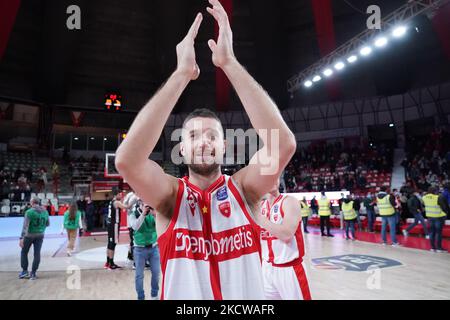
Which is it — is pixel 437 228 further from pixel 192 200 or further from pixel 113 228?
pixel 192 200

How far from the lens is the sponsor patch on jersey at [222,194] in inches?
65.7

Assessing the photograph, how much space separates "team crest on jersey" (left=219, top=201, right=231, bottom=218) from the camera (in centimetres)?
163

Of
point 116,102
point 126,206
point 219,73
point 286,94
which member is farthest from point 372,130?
point 126,206

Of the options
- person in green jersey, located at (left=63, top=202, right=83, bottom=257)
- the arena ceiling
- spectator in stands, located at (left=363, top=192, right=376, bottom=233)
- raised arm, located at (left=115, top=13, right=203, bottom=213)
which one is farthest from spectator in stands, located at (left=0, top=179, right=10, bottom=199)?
raised arm, located at (left=115, top=13, right=203, bottom=213)

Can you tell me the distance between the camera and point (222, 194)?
1683 millimetres

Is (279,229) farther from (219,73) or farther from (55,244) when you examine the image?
(219,73)

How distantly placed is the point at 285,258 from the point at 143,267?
2.65 meters

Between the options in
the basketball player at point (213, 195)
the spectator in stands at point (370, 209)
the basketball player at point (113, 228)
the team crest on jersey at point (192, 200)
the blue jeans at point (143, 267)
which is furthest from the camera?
the spectator in stands at point (370, 209)

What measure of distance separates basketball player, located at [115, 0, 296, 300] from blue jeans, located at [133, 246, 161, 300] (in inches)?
138

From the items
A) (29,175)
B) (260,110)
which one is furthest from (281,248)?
(29,175)

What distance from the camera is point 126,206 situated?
6.42 metres

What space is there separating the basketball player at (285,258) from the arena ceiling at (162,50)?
56.6ft

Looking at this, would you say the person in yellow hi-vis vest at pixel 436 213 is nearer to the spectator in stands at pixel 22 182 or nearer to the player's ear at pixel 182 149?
the player's ear at pixel 182 149

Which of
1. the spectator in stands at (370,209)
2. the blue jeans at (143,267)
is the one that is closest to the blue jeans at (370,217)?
the spectator in stands at (370,209)
